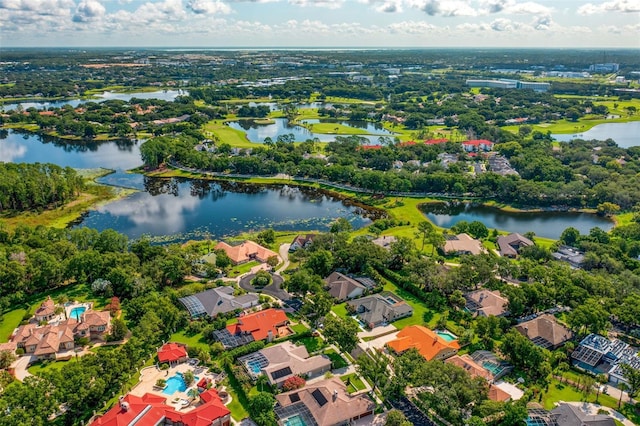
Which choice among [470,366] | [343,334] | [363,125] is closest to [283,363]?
[343,334]

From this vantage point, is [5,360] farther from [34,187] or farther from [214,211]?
[34,187]

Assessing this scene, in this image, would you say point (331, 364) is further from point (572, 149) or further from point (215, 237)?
point (572, 149)

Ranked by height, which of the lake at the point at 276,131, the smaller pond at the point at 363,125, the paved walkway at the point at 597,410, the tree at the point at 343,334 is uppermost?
the smaller pond at the point at 363,125

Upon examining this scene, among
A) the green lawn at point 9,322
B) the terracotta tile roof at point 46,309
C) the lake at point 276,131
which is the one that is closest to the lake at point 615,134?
the lake at point 276,131

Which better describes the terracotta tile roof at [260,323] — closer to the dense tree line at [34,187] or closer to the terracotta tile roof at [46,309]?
the terracotta tile roof at [46,309]

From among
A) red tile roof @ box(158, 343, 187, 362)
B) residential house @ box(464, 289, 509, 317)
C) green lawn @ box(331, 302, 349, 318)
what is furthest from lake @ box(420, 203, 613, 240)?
red tile roof @ box(158, 343, 187, 362)

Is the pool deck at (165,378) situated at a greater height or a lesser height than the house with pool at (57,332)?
lesser

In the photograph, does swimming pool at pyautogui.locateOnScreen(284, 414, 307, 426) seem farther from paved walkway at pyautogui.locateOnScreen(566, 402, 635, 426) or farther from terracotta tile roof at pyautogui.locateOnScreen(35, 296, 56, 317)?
terracotta tile roof at pyautogui.locateOnScreen(35, 296, 56, 317)
